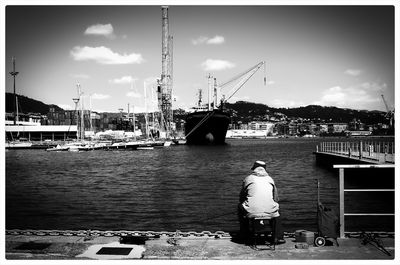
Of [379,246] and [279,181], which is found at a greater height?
[379,246]

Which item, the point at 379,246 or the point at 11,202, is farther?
the point at 11,202

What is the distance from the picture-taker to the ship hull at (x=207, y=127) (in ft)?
339

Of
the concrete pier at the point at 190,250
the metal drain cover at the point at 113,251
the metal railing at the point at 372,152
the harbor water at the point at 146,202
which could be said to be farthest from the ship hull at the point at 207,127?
the metal drain cover at the point at 113,251

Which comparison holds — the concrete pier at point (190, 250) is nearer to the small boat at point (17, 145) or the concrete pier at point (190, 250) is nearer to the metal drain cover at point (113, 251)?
the metal drain cover at point (113, 251)

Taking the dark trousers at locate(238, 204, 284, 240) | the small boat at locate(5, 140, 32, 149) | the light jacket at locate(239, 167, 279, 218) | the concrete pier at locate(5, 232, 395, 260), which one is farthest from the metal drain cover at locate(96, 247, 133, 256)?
the small boat at locate(5, 140, 32, 149)

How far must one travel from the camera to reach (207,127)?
4151 inches

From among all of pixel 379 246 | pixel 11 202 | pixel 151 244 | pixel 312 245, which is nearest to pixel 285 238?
pixel 312 245

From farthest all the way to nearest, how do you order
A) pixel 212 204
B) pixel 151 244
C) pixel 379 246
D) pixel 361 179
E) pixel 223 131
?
1. pixel 223 131
2. pixel 361 179
3. pixel 212 204
4. pixel 151 244
5. pixel 379 246

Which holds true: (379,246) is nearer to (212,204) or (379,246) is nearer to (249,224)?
(249,224)

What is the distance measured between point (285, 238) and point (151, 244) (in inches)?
74.8

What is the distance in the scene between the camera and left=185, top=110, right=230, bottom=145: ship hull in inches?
4072

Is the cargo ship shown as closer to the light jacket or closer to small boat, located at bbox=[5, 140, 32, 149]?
small boat, located at bbox=[5, 140, 32, 149]

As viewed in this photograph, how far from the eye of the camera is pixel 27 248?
570cm
